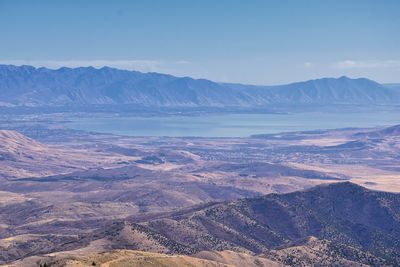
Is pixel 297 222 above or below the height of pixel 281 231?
above

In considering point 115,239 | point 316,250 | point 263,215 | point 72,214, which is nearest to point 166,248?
point 115,239

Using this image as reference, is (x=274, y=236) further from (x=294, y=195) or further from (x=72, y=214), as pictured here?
(x=72, y=214)

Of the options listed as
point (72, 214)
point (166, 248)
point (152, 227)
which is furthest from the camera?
point (72, 214)

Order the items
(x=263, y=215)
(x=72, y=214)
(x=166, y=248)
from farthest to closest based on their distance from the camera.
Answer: (x=72, y=214), (x=263, y=215), (x=166, y=248)

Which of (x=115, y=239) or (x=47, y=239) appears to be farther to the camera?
(x=47, y=239)

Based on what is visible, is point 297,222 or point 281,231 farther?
point 297,222

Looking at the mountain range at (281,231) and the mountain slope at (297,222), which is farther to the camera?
the mountain slope at (297,222)

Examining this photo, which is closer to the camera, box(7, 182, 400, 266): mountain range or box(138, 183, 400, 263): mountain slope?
box(7, 182, 400, 266): mountain range

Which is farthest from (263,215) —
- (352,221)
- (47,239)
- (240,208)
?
(47,239)

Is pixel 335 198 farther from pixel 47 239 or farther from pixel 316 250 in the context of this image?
pixel 47 239
